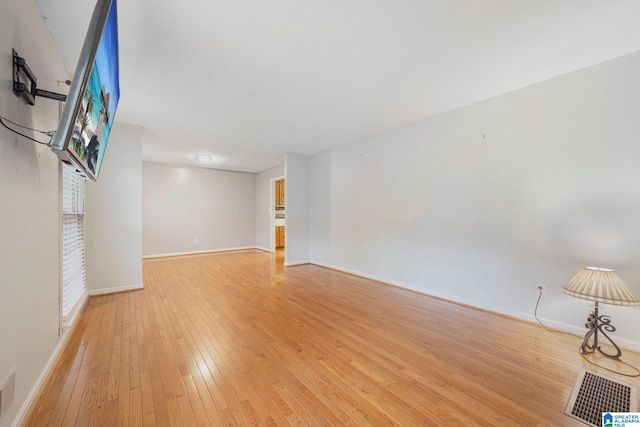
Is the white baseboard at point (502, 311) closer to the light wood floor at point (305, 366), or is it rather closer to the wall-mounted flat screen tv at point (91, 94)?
the light wood floor at point (305, 366)

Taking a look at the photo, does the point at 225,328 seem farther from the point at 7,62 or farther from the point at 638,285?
the point at 638,285

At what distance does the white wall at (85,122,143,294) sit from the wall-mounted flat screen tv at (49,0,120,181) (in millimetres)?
2142

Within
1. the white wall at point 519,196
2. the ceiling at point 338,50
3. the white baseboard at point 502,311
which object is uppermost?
the ceiling at point 338,50

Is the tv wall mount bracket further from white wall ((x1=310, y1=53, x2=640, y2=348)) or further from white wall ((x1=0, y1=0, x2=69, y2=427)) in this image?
white wall ((x1=310, y1=53, x2=640, y2=348))

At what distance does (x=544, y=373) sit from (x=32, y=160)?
387 centimetres

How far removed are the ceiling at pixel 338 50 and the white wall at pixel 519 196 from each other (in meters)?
0.31

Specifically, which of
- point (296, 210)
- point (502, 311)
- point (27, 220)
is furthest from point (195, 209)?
point (502, 311)

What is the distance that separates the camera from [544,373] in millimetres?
1805

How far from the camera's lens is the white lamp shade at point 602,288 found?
72.8 inches

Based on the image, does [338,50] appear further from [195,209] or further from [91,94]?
[195,209]

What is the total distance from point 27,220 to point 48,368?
113cm

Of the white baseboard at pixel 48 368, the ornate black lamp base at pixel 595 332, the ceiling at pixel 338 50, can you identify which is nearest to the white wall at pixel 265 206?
the ceiling at pixel 338 50

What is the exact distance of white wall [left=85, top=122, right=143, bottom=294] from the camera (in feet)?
11.2

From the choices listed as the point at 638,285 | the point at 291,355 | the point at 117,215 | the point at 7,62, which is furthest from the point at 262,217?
the point at 638,285
